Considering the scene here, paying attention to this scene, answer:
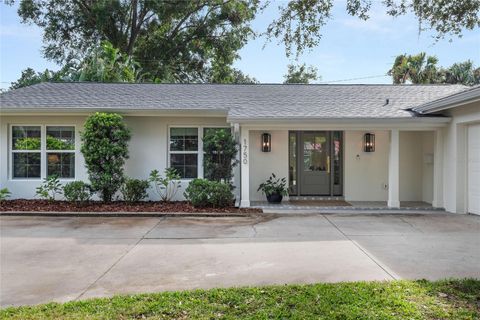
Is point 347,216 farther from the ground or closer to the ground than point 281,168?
closer to the ground

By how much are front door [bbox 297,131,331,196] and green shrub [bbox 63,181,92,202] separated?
6.64 meters

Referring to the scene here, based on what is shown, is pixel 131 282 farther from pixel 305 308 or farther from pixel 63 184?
pixel 63 184

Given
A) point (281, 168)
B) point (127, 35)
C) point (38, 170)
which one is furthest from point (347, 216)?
point (127, 35)

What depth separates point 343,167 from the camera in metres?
12.5

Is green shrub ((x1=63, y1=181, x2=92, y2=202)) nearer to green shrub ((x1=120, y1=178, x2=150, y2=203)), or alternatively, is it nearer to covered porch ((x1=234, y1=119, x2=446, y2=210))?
green shrub ((x1=120, y1=178, x2=150, y2=203))

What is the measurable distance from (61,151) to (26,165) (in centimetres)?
116

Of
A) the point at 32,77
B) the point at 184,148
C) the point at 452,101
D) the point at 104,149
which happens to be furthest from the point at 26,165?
the point at 32,77

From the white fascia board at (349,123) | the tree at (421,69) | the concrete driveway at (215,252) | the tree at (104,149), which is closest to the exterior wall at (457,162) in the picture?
the white fascia board at (349,123)

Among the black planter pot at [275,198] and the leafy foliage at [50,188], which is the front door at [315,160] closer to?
the black planter pot at [275,198]

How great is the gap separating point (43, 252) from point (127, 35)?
69.1 feet

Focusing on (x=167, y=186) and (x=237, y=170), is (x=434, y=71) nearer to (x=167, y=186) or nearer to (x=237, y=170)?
(x=237, y=170)

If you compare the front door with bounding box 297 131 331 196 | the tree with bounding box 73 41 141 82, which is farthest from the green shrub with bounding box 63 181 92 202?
the tree with bounding box 73 41 141 82

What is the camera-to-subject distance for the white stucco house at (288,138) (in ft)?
34.2

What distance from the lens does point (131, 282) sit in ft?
15.7
